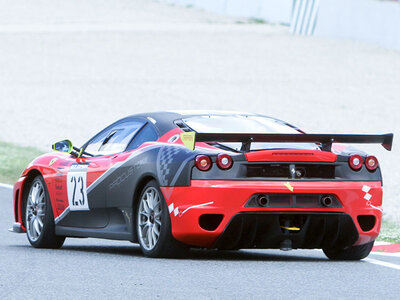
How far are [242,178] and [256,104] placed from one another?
22.5 meters

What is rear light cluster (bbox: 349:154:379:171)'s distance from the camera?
28.6ft

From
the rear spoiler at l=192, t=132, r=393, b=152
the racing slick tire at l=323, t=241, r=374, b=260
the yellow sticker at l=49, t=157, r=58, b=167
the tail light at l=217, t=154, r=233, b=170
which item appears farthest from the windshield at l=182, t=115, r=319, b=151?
the yellow sticker at l=49, t=157, r=58, b=167

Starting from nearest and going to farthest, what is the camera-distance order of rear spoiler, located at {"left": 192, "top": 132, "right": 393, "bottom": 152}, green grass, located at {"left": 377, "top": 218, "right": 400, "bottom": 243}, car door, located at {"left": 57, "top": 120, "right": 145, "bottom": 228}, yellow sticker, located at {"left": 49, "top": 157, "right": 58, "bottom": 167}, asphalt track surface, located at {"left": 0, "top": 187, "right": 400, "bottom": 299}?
asphalt track surface, located at {"left": 0, "top": 187, "right": 400, "bottom": 299}, rear spoiler, located at {"left": 192, "top": 132, "right": 393, "bottom": 152}, car door, located at {"left": 57, "top": 120, "right": 145, "bottom": 228}, yellow sticker, located at {"left": 49, "top": 157, "right": 58, "bottom": 167}, green grass, located at {"left": 377, "top": 218, "right": 400, "bottom": 243}

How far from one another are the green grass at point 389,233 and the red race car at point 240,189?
231 centimetres

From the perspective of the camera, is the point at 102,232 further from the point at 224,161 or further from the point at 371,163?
the point at 371,163

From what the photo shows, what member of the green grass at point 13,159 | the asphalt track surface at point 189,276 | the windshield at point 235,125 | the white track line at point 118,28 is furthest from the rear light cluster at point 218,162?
the white track line at point 118,28

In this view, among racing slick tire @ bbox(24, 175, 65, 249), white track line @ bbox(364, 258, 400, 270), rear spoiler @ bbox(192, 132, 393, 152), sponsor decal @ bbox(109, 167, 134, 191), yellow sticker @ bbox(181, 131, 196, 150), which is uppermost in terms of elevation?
rear spoiler @ bbox(192, 132, 393, 152)

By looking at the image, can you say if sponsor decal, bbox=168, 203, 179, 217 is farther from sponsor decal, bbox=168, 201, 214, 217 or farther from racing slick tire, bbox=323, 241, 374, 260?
racing slick tire, bbox=323, 241, 374, 260

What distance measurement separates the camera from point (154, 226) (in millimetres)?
8719

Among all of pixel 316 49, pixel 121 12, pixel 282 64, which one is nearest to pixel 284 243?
pixel 282 64

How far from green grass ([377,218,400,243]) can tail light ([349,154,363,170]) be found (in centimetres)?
279

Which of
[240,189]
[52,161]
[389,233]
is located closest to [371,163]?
[240,189]

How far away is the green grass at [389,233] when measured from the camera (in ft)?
37.8

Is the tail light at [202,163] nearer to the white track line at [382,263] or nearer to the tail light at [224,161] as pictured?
the tail light at [224,161]
